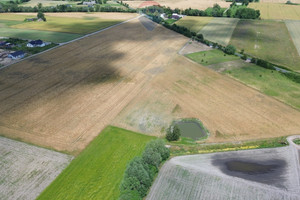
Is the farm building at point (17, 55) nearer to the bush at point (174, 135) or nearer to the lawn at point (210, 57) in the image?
the lawn at point (210, 57)

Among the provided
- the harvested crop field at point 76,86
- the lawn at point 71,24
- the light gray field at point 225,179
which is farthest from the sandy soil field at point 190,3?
the light gray field at point 225,179

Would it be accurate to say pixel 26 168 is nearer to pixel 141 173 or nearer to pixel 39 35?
pixel 141 173

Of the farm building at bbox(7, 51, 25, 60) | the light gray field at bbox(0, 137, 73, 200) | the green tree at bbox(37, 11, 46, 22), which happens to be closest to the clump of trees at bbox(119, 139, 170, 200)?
the light gray field at bbox(0, 137, 73, 200)

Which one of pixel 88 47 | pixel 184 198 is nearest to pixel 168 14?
pixel 88 47

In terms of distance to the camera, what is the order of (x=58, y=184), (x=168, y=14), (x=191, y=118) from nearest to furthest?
(x=58, y=184)
(x=191, y=118)
(x=168, y=14)

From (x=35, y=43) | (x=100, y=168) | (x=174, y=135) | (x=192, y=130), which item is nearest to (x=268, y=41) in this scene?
(x=192, y=130)

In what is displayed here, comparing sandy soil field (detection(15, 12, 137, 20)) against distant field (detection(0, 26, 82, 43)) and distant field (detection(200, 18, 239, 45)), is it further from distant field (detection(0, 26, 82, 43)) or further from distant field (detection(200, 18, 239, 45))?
distant field (detection(200, 18, 239, 45))

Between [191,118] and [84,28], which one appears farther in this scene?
[84,28]

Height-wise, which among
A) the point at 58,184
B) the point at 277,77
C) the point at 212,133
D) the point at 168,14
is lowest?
the point at 58,184

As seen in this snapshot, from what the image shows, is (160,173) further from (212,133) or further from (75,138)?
(75,138)
